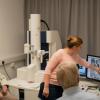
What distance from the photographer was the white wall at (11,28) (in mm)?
3548

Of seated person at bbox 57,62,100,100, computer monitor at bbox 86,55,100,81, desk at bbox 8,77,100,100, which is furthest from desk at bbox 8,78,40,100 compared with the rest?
seated person at bbox 57,62,100,100

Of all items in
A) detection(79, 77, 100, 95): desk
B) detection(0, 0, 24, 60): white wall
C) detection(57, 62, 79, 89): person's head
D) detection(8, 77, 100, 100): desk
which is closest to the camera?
detection(57, 62, 79, 89): person's head

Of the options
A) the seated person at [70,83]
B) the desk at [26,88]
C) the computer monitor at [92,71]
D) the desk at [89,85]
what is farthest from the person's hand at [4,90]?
the seated person at [70,83]

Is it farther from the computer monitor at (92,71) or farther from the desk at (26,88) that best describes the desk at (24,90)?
the computer monitor at (92,71)

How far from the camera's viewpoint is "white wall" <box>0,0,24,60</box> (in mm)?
3548

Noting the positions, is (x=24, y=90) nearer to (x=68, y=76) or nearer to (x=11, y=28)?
(x=11, y=28)

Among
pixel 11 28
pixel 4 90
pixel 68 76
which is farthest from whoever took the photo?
pixel 11 28

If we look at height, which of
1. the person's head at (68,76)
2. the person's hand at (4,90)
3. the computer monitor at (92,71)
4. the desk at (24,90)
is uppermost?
the person's head at (68,76)

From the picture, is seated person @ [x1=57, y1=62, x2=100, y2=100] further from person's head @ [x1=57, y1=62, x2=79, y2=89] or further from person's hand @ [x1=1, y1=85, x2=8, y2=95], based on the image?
person's hand @ [x1=1, y1=85, x2=8, y2=95]

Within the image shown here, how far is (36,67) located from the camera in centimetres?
329

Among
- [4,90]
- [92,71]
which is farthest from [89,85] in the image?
[4,90]

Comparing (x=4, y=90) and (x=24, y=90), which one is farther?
(x=24, y=90)

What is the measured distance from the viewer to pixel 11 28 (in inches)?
147

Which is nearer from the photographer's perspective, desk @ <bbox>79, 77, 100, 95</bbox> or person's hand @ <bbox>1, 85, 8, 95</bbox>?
person's hand @ <bbox>1, 85, 8, 95</bbox>
